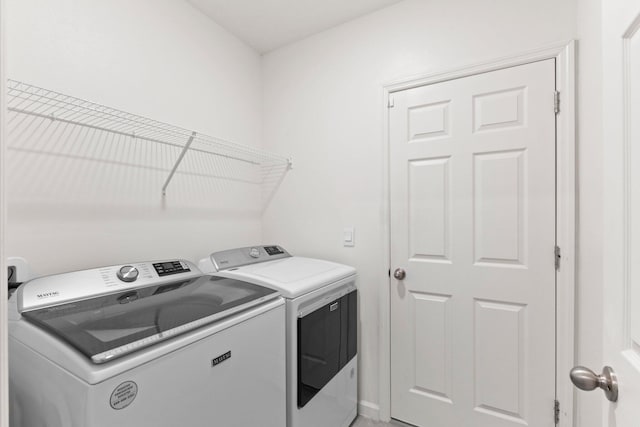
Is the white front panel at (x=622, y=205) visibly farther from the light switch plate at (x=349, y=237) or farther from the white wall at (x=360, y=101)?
the light switch plate at (x=349, y=237)

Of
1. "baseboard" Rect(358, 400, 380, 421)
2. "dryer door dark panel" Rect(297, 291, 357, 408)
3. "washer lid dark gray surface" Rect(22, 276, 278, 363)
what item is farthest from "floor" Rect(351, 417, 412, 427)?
"washer lid dark gray surface" Rect(22, 276, 278, 363)

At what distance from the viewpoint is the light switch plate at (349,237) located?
6.64ft

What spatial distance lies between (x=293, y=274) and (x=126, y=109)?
1.22 meters

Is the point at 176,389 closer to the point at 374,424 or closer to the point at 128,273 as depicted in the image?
the point at 128,273

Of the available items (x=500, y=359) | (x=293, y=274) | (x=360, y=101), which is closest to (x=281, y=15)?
(x=360, y=101)

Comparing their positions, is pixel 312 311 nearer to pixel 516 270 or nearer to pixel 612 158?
pixel 516 270

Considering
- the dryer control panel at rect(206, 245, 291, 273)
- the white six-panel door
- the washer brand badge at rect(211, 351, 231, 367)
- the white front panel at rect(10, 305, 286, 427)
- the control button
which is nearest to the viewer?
the white front panel at rect(10, 305, 286, 427)

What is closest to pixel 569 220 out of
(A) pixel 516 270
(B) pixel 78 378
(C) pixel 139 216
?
(A) pixel 516 270

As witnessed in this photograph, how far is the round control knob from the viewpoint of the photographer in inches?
50.1

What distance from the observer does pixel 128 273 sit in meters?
1.30

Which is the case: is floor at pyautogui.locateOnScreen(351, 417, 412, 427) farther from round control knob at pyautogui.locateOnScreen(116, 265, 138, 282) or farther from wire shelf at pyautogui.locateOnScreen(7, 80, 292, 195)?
wire shelf at pyautogui.locateOnScreen(7, 80, 292, 195)

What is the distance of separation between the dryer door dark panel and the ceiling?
72.0 inches

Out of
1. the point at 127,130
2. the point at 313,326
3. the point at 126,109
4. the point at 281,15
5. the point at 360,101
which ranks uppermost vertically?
the point at 281,15

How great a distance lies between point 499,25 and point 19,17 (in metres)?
2.21
